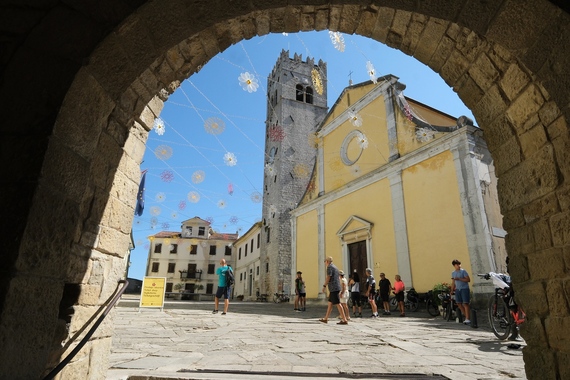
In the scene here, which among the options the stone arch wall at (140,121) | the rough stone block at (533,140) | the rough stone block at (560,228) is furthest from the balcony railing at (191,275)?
the rough stone block at (560,228)

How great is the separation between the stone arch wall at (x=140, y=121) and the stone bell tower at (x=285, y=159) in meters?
20.6

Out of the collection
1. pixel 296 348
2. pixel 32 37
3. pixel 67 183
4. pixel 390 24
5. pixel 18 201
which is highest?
pixel 390 24

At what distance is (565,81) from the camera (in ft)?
6.31

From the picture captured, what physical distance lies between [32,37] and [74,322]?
1680 millimetres

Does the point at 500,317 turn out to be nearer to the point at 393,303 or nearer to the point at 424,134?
the point at 393,303

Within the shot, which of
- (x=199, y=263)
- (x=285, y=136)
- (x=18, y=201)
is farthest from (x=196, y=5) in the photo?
(x=199, y=263)

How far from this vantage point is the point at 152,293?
971 cm

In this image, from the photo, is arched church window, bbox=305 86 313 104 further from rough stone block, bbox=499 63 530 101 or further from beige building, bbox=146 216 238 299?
rough stone block, bbox=499 63 530 101

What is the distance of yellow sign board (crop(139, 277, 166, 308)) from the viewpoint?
31.4 ft

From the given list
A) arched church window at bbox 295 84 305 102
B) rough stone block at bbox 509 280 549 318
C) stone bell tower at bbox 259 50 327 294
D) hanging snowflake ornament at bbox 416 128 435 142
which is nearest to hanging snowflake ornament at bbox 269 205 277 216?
stone bell tower at bbox 259 50 327 294

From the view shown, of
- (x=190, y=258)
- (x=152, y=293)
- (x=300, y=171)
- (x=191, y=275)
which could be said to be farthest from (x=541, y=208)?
(x=190, y=258)

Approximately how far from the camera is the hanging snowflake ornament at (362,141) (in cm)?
1440

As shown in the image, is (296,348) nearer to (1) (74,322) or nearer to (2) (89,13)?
(1) (74,322)

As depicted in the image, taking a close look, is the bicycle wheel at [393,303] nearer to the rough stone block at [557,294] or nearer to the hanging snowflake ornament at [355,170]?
the hanging snowflake ornament at [355,170]
